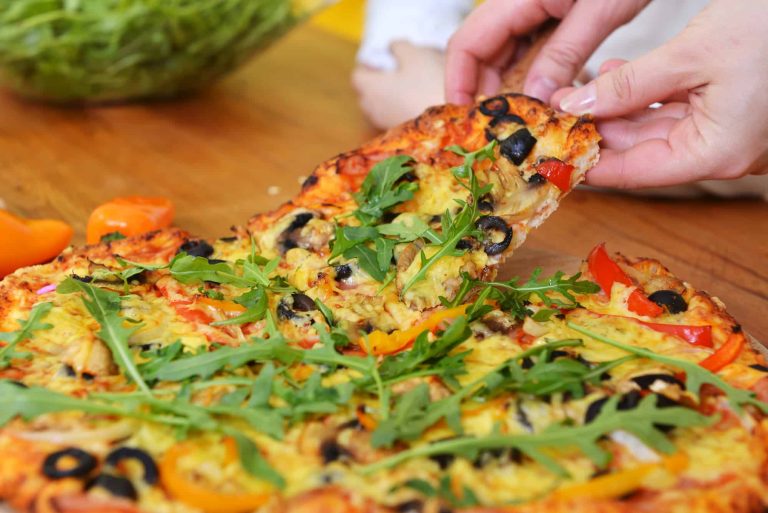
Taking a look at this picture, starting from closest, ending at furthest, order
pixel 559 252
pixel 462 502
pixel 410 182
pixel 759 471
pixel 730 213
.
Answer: pixel 462 502
pixel 759 471
pixel 410 182
pixel 559 252
pixel 730 213

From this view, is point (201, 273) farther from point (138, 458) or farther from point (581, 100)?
point (581, 100)

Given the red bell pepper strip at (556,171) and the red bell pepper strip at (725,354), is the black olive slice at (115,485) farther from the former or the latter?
the red bell pepper strip at (556,171)

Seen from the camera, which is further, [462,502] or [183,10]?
[183,10]

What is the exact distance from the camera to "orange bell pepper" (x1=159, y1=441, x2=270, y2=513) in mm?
1498

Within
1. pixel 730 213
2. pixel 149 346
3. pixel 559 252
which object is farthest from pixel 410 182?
pixel 730 213

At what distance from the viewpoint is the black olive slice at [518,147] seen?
2533mm

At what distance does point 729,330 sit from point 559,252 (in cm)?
100

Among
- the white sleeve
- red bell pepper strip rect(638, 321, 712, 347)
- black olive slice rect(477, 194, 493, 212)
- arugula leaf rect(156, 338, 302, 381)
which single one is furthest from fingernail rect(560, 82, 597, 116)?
the white sleeve

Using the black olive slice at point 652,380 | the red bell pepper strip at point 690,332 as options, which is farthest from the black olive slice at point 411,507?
the red bell pepper strip at point 690,332

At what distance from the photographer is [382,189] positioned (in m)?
2.52

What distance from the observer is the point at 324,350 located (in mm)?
1888

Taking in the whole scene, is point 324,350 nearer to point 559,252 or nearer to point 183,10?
point 559,252

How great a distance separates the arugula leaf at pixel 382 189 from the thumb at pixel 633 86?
556 millimetres

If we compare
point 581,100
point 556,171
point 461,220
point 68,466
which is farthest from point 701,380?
point 68,466
